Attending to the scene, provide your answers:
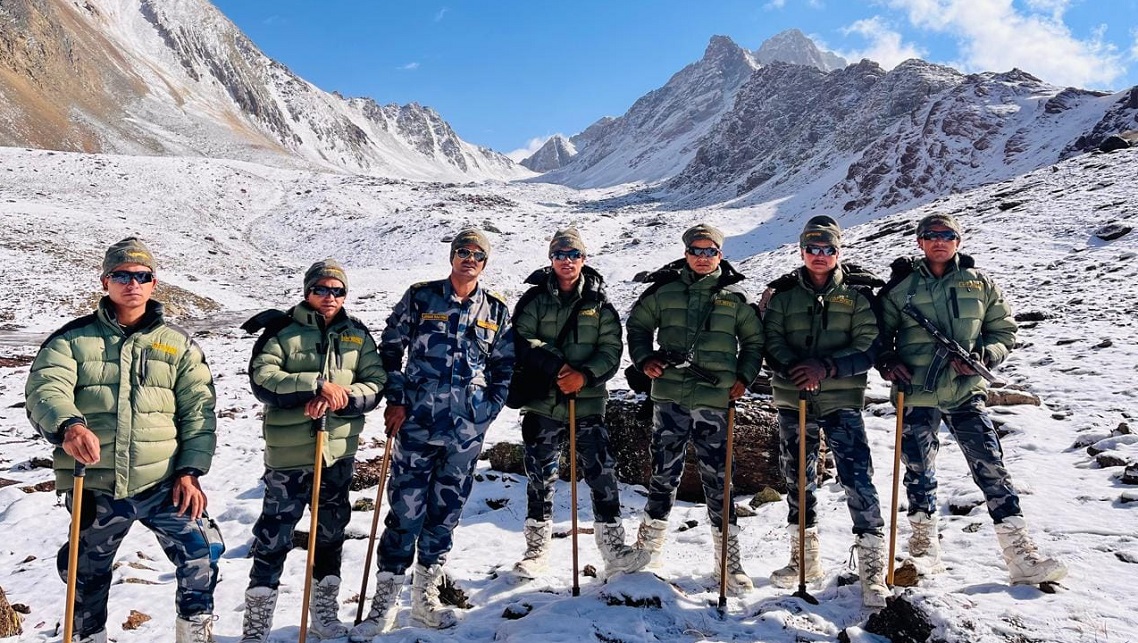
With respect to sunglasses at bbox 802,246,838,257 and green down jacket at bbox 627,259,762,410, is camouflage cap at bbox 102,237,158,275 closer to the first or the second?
green down jacket at bbox 627,259,762,410

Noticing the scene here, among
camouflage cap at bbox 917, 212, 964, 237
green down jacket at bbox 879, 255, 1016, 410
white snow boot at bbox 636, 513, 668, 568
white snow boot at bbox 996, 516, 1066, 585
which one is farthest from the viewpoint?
white snow boot at bbox 636, 513, 668, 568

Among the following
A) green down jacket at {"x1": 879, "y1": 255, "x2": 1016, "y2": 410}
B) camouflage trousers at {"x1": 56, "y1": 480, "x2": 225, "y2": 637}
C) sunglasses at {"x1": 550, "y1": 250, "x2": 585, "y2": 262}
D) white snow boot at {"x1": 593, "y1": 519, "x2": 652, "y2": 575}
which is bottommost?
white snow boot at {"x1": 593, "y1": 519, "x2": 652, "y2": 575}

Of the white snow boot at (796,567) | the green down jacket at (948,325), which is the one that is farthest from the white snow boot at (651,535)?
the green down jacket at (948,325)

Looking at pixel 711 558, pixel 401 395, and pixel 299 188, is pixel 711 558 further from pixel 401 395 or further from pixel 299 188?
pixel 299 188

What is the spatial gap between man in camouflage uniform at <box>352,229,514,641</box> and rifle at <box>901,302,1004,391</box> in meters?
4.30

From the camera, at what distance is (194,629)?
4.62 meters

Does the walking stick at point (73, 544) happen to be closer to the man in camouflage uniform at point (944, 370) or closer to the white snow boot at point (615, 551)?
the white snow boot at point (615, 551)

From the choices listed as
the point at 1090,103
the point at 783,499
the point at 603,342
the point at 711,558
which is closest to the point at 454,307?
the point at 603,342

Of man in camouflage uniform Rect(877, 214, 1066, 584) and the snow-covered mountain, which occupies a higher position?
the snow-covered mountain

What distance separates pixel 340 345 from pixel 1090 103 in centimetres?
5755

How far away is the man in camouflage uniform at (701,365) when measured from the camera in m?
5.95

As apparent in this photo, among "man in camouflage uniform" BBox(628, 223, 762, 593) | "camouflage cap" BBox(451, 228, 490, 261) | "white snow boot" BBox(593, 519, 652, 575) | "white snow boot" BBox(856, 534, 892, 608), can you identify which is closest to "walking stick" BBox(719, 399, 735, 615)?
"man in camouflage uniform" BBox(628, 223, 762, 593)

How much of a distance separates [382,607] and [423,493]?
111 cm

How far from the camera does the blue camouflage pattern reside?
547 cm
